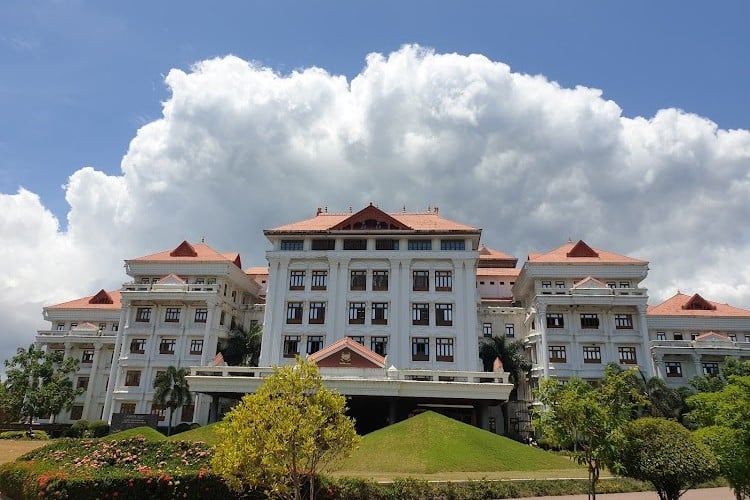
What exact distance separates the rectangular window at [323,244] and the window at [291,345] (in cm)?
768

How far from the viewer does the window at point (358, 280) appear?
43844 mm

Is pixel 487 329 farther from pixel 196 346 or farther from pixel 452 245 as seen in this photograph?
pixel 196 346

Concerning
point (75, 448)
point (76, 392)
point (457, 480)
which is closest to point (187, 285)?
point (76, 392)

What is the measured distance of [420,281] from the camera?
43531 millimetres

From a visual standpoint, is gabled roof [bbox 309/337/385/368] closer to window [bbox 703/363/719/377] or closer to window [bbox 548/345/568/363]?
window [bbox 548/345/568/363]

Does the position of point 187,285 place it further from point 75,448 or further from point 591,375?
point 591,375

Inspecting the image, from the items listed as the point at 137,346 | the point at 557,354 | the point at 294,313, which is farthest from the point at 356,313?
the point at 137,346

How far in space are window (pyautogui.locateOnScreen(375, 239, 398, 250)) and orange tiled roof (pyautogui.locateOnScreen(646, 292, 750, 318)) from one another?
76.2 feet

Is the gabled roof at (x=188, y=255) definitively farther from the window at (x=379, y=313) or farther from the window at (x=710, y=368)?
the window at (x=710, y=368)

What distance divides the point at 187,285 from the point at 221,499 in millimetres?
33337

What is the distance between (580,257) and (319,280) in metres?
23.0

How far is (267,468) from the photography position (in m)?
12.1

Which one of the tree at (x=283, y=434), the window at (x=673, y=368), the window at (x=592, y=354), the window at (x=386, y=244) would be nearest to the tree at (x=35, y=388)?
the window at (x=386, y=244)

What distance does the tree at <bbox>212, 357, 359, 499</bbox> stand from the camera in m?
12.1
